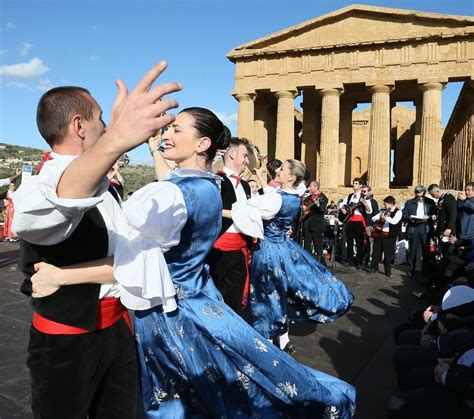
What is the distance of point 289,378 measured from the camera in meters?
2.09

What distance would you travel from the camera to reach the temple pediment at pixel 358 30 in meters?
25.6

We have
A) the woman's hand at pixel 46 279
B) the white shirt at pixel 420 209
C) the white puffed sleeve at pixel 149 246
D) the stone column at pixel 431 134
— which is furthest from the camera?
the stone column at pixel 431 134

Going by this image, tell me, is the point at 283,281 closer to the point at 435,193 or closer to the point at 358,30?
the point at 435,193

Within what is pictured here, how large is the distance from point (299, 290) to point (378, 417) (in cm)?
136

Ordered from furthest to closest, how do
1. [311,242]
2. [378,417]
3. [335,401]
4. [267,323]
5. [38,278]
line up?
[311,242] < [267,323] < [378,417] < [335,401] < [38,278]

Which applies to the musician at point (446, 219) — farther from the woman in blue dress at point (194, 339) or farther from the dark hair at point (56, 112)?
the dark hair at point (56, 112)

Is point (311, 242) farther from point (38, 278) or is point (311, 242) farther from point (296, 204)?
point (38, 278)

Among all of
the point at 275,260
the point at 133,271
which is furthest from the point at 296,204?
the point at 133,271

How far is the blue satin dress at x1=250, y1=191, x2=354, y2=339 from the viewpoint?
433 cm

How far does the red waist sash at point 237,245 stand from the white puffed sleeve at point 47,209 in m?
2.51

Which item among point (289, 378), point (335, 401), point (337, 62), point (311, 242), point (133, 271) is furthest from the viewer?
point (337, 62)

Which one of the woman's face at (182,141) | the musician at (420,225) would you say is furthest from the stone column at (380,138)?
the woman's face at (182,141)

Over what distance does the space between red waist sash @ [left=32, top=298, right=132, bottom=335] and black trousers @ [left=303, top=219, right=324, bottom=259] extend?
9414 mm

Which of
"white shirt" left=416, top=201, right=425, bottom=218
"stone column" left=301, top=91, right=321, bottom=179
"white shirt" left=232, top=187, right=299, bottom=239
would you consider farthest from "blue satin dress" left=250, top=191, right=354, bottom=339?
"stone column" left=301, top=91, right=321, bottom=179
